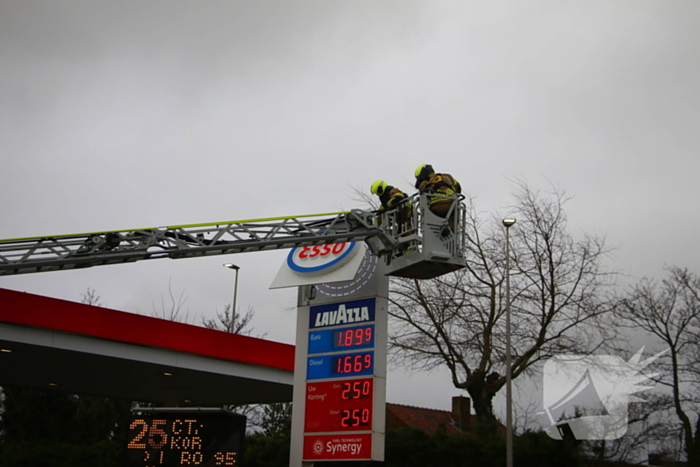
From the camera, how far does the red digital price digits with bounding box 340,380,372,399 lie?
16.6 metres

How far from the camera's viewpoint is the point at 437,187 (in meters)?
15.1

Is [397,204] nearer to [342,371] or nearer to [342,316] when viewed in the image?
[342,316]

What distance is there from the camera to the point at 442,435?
2066 centimetres

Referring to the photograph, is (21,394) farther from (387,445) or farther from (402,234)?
(402,234)

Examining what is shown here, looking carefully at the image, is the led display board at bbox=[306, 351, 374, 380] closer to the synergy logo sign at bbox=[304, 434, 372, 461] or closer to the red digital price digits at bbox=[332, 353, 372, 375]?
the red digital price digits at bbox=[332, 353, 372, 375]

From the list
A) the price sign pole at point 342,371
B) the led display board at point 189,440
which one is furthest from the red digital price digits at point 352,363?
the led display board at point 189,440

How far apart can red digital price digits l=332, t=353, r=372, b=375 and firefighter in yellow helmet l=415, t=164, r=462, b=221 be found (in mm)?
3972

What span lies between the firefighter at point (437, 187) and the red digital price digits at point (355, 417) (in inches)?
188

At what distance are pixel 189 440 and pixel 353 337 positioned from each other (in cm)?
491

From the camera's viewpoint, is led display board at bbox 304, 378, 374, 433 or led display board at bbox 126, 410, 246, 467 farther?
led display board at bbox 304, 378, 374, 433

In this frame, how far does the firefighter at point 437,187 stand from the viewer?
14.9m

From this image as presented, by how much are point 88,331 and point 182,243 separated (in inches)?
190

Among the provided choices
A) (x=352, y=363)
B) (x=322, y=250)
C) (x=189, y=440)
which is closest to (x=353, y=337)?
(x=352, y=363)

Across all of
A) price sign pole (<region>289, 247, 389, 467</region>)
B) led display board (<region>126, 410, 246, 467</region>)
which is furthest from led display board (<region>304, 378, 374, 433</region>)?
led display board (<region>126, 410, 246, 467</region>)
